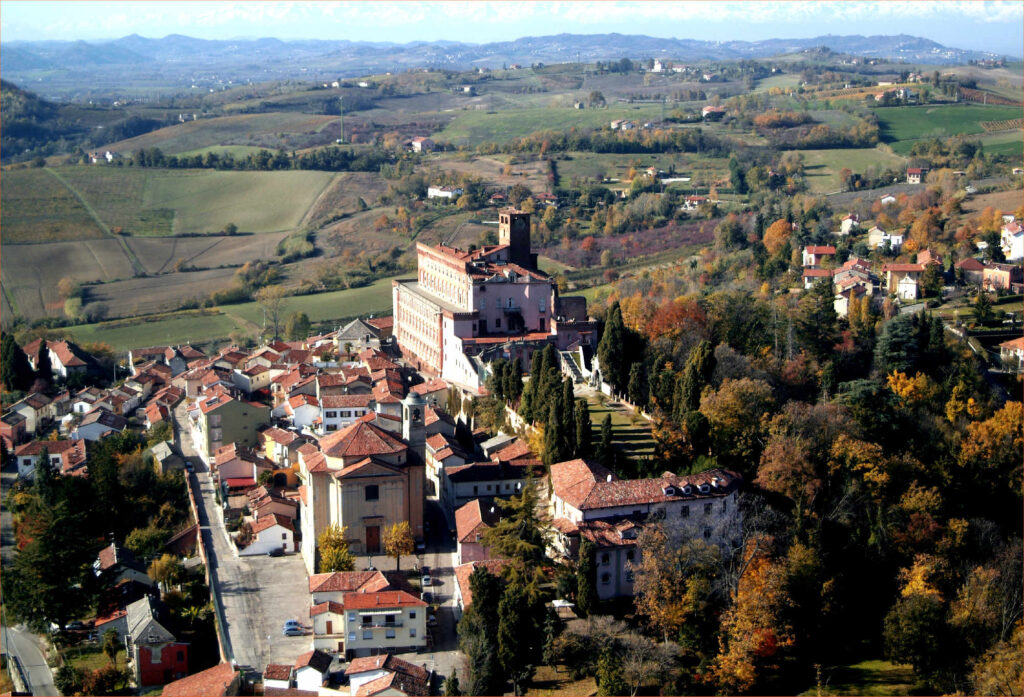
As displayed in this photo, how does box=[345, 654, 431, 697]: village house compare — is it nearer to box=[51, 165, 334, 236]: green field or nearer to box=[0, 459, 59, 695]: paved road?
box=[0, 459, 59, 695]: paved road

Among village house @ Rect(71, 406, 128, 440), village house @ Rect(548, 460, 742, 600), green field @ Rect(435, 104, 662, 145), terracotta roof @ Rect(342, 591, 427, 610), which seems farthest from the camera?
green field @ Rect(435, 104, 662, 145)

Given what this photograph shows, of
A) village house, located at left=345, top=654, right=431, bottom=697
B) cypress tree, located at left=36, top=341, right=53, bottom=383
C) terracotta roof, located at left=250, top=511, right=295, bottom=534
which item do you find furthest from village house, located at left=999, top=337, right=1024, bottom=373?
cypress tree, located at left=36, top=341, right=53, bottom=383

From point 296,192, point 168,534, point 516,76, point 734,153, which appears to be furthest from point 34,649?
point 516,76

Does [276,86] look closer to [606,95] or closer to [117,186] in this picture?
[606,95]

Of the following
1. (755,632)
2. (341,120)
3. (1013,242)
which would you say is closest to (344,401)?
(755,632)

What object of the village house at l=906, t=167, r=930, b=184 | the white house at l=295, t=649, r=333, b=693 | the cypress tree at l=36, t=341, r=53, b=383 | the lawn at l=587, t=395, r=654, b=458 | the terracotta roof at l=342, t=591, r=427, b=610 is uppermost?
the village house at l=906, t=167, r=930, b=184

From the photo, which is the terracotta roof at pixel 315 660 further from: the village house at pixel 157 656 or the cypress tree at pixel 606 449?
the cypress tree at pixel 606 449

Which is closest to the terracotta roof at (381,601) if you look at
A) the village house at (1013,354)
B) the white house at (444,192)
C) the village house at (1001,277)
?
the village house at (1013,354)
